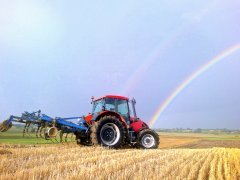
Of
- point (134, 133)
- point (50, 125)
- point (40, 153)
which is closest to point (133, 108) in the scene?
point (134, 133)

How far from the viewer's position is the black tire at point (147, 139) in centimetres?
1517

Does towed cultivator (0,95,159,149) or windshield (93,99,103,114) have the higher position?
windshield (93,99,103,114)

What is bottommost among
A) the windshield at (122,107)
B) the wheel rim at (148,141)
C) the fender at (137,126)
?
the wheel rim at (148,141)

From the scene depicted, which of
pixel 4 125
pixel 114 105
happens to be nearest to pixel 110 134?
pixel 114 105

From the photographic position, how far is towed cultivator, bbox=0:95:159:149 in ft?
43.1

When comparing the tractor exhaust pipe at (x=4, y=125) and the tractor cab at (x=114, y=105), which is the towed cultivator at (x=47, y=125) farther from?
the tractor cab at (x=114, y=105)

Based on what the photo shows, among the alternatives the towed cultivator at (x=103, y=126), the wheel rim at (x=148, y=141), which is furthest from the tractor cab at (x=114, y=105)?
the wheel rim at (x=148, y=141)

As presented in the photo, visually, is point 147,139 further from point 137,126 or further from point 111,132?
point 111,132

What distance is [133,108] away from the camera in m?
15.9

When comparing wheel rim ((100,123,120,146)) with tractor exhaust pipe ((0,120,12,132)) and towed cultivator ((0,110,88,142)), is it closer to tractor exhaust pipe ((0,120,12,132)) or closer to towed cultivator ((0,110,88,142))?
towed cultivator ((0,110,88,142))

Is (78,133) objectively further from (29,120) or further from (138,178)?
(138,178)

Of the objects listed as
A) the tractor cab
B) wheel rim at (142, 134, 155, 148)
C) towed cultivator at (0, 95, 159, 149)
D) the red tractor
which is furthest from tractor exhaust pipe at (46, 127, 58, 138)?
wheel rim at (142, 134, 155, 148)

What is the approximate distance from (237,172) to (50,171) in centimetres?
486

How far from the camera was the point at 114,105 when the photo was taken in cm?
1526
